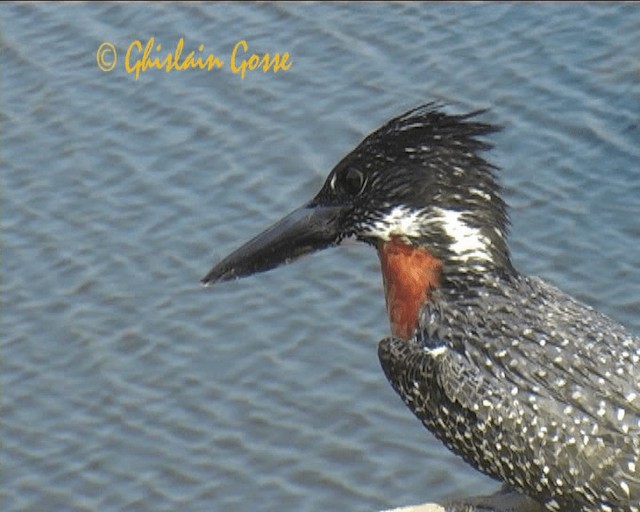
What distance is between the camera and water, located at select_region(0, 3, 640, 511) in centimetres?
1173

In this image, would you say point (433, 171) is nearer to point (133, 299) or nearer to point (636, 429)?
point (636, 429)

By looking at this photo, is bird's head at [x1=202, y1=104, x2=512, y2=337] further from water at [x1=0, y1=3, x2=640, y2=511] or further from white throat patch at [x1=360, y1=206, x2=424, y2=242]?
water at [x1=0, y1=3, x2=640, y2=511]

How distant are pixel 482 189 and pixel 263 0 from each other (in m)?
7.34

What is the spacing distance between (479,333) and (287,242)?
3.59 ft

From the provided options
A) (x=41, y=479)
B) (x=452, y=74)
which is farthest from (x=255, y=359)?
(x=452, y=74)

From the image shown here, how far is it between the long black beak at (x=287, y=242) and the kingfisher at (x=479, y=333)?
12mm

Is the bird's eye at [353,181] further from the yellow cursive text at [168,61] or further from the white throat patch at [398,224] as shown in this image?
the yellow cursive text at [168,61]

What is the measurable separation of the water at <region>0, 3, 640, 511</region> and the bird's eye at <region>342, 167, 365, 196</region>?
2491 mm

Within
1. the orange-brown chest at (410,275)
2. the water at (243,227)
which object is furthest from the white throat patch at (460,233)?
the water at (243,227)

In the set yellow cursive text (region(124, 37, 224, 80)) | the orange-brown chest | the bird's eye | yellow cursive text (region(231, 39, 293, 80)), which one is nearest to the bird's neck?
the orange-brown chest

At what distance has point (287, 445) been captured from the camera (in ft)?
38.5

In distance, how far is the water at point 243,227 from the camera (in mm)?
11734

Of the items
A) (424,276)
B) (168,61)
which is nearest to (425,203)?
(424,276)

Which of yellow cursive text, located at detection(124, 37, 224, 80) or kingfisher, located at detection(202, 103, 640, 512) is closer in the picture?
kingfisher, located at detection(202, 103, 640, 512)
